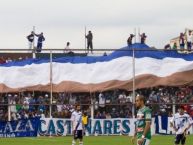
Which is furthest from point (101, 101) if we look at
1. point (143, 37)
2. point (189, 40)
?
point (189, 40)

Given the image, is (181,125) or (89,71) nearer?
(181,125)

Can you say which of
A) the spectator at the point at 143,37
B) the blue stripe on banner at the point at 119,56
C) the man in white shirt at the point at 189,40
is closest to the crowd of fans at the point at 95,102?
the blue stripe on banner at the point at 119,56

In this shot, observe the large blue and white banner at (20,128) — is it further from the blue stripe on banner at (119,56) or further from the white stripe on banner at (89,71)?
the blue stripe on banner at (119,56)

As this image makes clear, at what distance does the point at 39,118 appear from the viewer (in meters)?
42.2

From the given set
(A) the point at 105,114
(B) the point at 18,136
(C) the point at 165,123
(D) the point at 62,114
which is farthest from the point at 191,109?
(B) the point at 18,136

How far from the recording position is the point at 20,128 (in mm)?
42156

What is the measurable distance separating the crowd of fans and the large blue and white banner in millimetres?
998

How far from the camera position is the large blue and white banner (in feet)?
137

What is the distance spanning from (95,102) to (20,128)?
5.23 metres

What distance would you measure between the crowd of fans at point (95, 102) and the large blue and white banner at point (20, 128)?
998 millimetres

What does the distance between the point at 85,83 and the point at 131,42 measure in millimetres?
4827

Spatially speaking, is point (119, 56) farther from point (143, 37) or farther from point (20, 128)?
point (20, 128)

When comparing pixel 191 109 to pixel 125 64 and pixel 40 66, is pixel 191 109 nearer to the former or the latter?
pixel 125 64

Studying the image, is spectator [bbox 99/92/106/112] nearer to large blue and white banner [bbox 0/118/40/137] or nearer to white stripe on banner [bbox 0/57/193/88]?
white stripe on banner [bbox 0/57/193/88]
